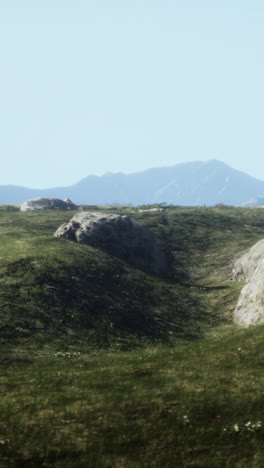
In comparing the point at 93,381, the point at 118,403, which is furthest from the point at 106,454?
the point at 93,381

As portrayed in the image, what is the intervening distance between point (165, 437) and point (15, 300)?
1120 inches

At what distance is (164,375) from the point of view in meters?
24.0

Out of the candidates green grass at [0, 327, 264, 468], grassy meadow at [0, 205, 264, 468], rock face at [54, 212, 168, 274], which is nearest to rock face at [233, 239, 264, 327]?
grassy meadow at [0, 205, 264, 468]

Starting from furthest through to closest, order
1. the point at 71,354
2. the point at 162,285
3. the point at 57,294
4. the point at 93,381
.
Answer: the point at 162,285
the point at 57,294
the point at 71,354
the point at 93,381

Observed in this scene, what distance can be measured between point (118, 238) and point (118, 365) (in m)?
44.4

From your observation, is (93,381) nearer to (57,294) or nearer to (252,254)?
(57,294)

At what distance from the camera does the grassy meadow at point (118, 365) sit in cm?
1619

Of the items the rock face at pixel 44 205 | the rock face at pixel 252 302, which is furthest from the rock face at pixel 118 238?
the rock face at pixel 44 205

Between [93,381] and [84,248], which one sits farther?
[84,248]

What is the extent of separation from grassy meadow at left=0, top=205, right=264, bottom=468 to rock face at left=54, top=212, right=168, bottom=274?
3.37m

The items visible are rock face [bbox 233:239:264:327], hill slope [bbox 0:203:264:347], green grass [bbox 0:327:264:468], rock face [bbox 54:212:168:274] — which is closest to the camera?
green grass [bbox 0:327:264:468]

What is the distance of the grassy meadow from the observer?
1619 centimetres

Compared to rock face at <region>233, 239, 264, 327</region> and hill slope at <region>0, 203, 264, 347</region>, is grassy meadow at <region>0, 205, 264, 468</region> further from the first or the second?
rock face at <region>233, 239, 264, 327</region>

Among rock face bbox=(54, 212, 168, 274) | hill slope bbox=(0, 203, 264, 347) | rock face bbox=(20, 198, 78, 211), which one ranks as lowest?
hill slope bbox=(0, 203, 264, 347)
